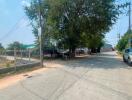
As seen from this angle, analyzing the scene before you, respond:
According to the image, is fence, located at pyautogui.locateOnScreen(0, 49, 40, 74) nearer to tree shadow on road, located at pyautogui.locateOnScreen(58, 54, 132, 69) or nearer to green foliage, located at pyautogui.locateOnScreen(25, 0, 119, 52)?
tree shadow on road, located at pyautogui.locateOnScreen(58, 54, 132, 69)

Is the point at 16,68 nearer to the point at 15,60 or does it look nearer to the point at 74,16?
the point at 15,60

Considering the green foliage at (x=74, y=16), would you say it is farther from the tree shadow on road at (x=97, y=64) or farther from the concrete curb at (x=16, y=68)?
the concrete curb at (x=16, y=68)

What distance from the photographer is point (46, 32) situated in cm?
4375

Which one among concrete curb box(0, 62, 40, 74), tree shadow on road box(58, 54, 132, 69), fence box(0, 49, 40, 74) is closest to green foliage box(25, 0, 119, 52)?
tree shadow on road box(58, 54, 132, 69)

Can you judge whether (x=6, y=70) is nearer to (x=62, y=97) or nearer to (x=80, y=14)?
(x=62, y=97)

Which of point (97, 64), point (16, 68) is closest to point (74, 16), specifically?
point (97, 64)

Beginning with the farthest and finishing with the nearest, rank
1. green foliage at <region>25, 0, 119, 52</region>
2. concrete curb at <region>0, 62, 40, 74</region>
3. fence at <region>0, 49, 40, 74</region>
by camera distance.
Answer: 1. green foliage at <region>25, 0, 119, 52</region>
2. fence at <region>0, 49, 40, 74</region>
3. concrete curb at <region>0, 62, 40, 74</region>

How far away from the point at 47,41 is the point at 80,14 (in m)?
6.93

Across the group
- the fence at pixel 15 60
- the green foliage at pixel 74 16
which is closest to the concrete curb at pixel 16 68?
the fence at pixel 15 60

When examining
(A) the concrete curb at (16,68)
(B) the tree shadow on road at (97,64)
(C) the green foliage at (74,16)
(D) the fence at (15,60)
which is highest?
(C) the green foliage at (74,16)

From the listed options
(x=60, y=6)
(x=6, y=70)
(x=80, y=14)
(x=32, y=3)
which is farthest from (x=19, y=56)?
(x=32, y=3)

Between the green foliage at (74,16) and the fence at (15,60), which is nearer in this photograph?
the fence at (15,60)

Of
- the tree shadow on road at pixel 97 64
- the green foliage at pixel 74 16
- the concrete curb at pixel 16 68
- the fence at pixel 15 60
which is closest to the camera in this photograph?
the concrete curb at pixel 16 68

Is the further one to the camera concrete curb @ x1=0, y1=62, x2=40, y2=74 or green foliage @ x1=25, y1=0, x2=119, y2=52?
green foliage @ x1=25, y1=0, x2=119, y2=52
